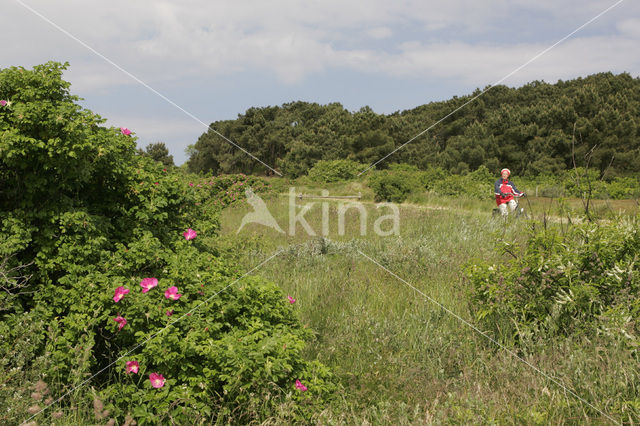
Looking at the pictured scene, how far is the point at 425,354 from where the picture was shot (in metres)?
4.05

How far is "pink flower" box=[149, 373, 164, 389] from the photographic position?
2.99 meters

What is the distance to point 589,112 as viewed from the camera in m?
31.6

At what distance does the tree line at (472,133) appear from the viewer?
30.0m

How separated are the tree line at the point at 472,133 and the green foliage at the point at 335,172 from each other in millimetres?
5849

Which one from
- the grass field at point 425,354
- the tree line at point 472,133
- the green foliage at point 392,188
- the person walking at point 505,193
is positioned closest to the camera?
the grass field at point 425,354

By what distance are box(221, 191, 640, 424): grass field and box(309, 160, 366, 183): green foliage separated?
19720 mm

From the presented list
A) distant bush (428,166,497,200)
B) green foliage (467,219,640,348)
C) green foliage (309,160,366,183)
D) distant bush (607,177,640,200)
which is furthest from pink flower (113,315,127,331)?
green foliage (309,160,366,183)

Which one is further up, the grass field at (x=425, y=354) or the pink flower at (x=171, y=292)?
the pink flower at (x=171, y=292)

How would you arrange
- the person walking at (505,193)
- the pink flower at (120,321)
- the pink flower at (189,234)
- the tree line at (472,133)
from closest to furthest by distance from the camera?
the pink flower at (120,321), the pink flower at (189,234), the person walking at (505,193), the tree line at (472,133)

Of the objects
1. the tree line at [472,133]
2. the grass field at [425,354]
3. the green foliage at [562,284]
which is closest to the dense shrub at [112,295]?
the grass field at [425,354]

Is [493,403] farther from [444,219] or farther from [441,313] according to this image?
[444,219]

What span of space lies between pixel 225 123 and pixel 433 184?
29.8 m

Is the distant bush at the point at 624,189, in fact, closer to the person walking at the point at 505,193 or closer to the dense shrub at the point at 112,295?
the person walking at the point at 505,193

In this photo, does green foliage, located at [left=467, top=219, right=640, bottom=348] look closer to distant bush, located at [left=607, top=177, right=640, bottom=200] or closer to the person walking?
the person walking
